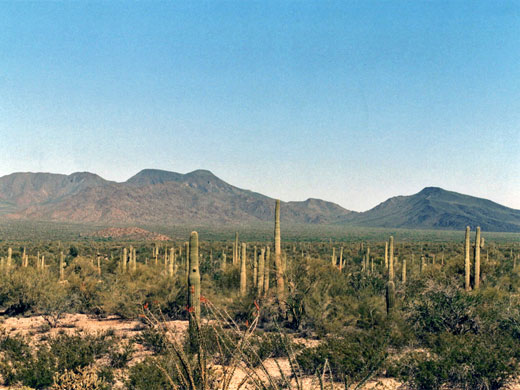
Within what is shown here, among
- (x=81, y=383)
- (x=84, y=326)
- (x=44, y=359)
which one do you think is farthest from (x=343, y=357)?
(x=84, y=326)

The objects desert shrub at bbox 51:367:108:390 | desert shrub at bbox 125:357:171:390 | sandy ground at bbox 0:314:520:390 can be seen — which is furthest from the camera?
sandy ground at bbox 0:314:520:390

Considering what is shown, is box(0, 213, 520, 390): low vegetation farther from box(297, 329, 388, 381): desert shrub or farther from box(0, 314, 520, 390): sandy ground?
box(0, 314, 520, 390): sandy ground

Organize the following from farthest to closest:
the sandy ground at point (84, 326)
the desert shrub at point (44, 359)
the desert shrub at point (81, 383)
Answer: the sandy ground at point (84, 326), the desert shrub at point (44, 359), the desert shrub at point (81, 383)

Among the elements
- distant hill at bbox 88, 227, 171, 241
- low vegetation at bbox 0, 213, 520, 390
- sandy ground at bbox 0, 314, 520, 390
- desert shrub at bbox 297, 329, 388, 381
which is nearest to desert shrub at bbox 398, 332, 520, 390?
low vegetation at bbox 0, 213, 520, 390

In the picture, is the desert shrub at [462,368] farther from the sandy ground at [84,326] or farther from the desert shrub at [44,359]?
the desert shrub at [44,359]

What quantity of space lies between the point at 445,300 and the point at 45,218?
8179 inches

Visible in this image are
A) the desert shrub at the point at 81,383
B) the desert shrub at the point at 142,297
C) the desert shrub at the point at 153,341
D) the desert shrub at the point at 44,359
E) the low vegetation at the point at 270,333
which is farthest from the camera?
the desert shrub at the point at 142,297

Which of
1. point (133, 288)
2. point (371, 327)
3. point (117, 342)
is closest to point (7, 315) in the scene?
point (133, 288)

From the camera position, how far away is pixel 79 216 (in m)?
197

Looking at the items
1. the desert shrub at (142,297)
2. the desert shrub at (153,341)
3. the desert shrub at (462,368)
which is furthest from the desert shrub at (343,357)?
the desert shrub at (142,297)

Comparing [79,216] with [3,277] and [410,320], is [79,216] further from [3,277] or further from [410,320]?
[410,320]

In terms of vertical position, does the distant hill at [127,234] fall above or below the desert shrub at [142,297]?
below

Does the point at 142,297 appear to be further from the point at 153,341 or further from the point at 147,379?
the point at 147,379

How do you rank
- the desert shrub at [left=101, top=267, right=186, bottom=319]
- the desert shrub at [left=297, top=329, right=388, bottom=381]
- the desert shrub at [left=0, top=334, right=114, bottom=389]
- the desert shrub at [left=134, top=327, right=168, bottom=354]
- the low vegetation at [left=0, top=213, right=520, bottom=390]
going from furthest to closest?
the desert shrub at [left=101, top=267, right=186, bottom=319]
the desert shrub at [left=134, top=327, right=168, bottom=354]
the desert shrub at [left=297, top=329, right=388, bottom=381]
the desert shrub at [left=0, top=334, right=114, bottom=389]
the low vegetation at [left=0, top=213, right=520, bottom=390]
